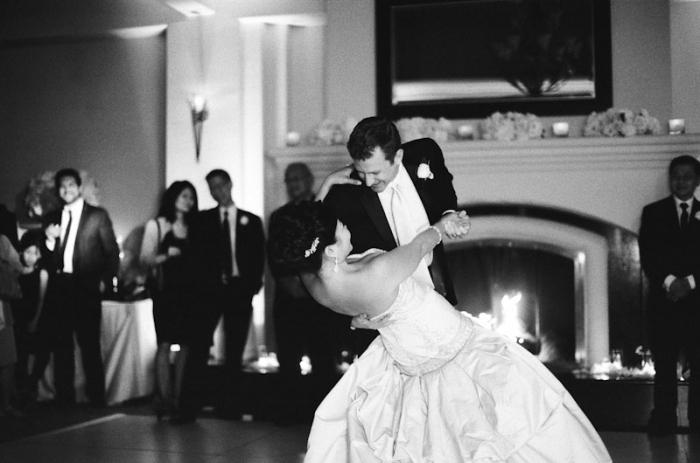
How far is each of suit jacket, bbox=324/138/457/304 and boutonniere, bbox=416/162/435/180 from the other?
0.01 metres

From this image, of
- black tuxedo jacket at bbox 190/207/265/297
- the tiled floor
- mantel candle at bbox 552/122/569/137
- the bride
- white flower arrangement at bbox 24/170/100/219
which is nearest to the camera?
the bride

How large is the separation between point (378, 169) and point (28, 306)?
16.9 feet

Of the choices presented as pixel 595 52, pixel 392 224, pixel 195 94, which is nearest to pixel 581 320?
pixel 595 52

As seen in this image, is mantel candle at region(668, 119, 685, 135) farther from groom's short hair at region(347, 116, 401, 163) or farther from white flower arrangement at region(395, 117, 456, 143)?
groom's short hair at region(347, 116, 401, 163)

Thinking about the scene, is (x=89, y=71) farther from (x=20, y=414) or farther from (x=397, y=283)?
(x=397, y=283)

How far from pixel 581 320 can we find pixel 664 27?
2.44 m

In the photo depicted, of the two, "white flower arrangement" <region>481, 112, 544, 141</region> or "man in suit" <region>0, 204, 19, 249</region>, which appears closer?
"man in suit" <region>0, 204, 19, 249</region>

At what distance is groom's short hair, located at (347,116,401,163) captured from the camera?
→ 341 centimetres

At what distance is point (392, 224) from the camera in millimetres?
3770

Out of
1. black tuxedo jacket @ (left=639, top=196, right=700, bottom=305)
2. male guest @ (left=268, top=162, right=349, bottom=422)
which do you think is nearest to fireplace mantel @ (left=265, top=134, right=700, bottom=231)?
black tuxedo jacket @ (left=639, top=196, right=700, bottom=305)

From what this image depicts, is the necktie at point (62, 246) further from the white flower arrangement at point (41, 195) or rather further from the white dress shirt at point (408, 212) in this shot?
the white dress shirt at point (408, 212)

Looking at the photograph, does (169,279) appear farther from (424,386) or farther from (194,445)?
(424,386)

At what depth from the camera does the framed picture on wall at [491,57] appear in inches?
306

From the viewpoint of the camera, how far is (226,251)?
7.01 meters
